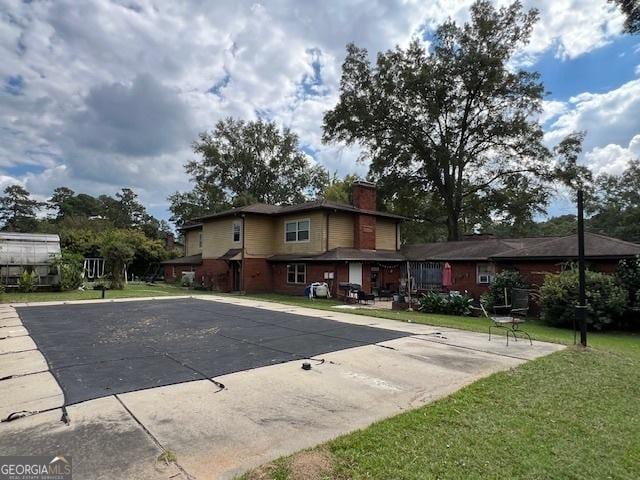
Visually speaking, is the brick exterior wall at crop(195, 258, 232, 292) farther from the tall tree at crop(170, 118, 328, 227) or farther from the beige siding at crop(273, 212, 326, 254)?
the tall tree at crop(170, 118, 328, 227)

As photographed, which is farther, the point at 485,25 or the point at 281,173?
the point at 281,173

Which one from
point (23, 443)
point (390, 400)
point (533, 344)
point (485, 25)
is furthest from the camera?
point (485, 25)

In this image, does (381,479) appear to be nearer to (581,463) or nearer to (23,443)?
(581,463)

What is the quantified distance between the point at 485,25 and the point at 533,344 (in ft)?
99.8

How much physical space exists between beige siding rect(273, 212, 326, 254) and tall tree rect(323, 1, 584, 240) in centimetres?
1223

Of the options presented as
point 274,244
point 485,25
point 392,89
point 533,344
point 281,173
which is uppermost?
point 485,25

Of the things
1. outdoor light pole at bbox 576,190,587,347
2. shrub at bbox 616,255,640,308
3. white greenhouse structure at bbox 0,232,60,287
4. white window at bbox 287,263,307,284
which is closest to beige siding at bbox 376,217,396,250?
white window at bbox 287,263,307,284

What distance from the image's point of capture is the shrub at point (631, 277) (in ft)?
45.5

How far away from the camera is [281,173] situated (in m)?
46.9

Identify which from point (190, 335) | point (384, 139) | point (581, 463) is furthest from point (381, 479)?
point (384, 139)

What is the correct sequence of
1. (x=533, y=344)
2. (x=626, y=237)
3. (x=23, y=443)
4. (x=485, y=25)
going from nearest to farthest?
(x=23, y=443), (x=533, y=344), (x=485, y=25), (x=626, y=237)

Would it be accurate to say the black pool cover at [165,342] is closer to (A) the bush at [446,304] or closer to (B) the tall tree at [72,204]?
(A) the bush at [446,304]

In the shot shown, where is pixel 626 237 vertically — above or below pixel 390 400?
above

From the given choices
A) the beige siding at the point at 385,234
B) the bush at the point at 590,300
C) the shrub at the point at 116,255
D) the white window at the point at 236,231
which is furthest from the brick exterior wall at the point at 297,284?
the bush at the point at 590,300
